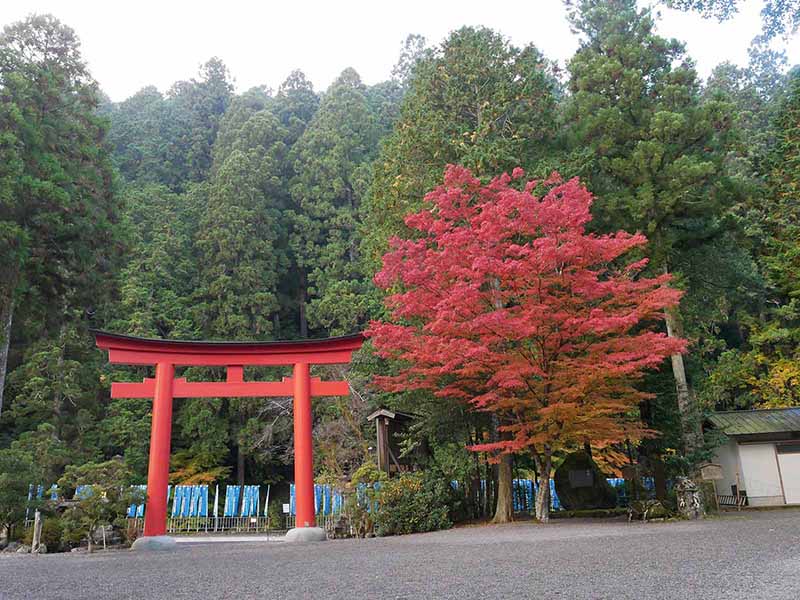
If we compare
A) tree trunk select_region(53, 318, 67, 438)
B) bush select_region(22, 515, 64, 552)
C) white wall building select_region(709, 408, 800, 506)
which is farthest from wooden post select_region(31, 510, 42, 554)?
white wall building select_region(709, 408, 800, 506)

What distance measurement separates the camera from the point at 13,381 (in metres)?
18.9

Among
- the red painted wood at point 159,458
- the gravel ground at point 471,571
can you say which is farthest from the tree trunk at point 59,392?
the gravel ground at point 471,571

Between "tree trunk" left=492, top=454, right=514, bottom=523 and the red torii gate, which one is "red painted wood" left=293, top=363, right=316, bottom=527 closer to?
the red torii gate

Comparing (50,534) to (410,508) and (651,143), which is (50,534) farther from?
(651,143)

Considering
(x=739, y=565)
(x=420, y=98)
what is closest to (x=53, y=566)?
(x=739, y=565)

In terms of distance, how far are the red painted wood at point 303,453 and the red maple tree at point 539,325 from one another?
5.13ft

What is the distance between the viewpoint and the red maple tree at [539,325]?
8.77 m

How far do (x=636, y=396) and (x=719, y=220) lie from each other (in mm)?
5931

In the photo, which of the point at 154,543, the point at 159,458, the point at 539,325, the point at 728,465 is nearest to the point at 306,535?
the point at 154,543

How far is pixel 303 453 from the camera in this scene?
33.0 feet

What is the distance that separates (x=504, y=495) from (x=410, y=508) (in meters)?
1.93

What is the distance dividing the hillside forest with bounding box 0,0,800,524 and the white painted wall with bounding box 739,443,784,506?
2.10 meters

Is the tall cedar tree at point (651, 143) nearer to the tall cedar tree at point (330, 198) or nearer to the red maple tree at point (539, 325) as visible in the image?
the red maple tree at point (539, 325)

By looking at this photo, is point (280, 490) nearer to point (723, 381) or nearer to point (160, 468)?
point (160, 468)
